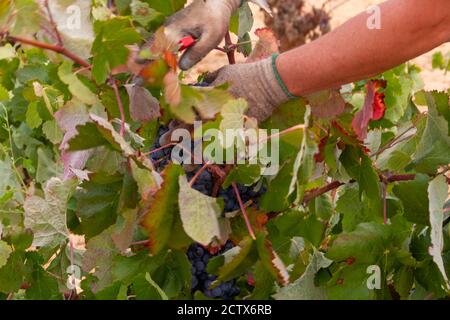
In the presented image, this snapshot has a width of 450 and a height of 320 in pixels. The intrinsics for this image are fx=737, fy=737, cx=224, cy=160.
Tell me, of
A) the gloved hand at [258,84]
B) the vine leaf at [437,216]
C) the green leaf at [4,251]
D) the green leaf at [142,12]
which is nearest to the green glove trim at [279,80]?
the gloved hand at [258,84]

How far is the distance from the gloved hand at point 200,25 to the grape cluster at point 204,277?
0.36m

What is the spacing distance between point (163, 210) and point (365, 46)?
54 cm

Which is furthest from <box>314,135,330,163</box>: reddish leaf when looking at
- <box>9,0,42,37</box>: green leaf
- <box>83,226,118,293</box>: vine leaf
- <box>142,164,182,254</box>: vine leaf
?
<box>9,0,42,37</box>: green leaf

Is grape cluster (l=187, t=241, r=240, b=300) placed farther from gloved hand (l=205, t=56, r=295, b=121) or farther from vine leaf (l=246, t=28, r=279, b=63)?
vine leaf (l=246, t=28, r=279, b=63)

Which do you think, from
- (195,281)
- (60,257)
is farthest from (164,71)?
(60,257)

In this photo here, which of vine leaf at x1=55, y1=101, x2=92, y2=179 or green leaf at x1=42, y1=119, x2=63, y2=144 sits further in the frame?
green leaf at x1=42, y1=119, x2=63, y2=144

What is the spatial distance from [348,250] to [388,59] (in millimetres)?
407

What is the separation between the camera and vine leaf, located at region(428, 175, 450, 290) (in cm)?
115

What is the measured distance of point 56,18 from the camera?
124 centimetres

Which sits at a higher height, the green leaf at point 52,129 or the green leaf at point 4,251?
the green leaf at point 52,129

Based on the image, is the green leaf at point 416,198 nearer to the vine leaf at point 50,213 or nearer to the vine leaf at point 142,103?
the vine leaf at point 142,103

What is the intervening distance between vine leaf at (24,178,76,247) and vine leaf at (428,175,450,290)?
0.66 meters

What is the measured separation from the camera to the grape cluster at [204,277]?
1.27 metres

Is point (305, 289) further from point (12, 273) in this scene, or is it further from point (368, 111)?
point (12, 273)
